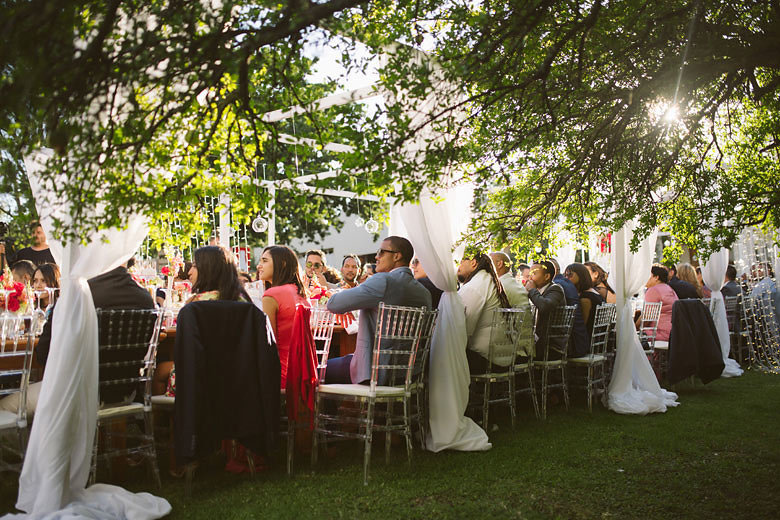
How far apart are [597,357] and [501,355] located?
61.0 inches

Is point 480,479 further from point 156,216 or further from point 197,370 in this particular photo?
point 156,216

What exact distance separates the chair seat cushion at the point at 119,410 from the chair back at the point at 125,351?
0.05 metres

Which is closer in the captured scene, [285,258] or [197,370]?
[197,370]

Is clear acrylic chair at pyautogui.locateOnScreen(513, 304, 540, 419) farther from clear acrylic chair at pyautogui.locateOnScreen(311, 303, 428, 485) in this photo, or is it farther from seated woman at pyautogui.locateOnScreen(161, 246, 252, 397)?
seated woman at pyautogui.locateOnScreen(161, 246, 252, 397)

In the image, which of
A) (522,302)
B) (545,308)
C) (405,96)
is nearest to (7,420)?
(405,96)

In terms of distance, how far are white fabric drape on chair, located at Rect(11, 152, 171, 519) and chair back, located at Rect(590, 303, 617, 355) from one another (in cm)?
441

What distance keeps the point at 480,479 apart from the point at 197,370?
173cm

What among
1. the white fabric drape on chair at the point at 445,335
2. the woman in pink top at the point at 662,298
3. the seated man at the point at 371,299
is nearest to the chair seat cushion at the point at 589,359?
the white fabric drape on chair at the point at 445,335

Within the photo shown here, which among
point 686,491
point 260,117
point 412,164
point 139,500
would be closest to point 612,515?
point 686,491

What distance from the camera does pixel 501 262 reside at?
6.12m

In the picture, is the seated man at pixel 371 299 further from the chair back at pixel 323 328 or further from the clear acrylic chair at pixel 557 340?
the clear acrylic chair at pixel 557 340

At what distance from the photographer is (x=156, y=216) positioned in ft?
8.59

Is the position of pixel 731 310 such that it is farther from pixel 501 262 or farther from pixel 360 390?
pixel 360 390

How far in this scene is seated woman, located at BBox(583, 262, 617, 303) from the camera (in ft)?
27.1
